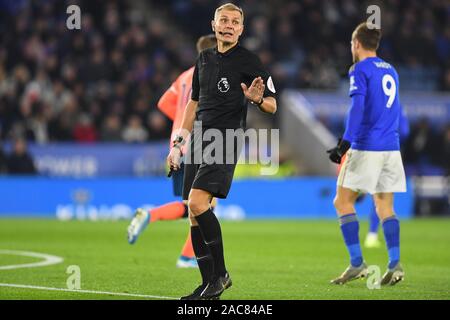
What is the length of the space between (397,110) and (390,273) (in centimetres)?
150

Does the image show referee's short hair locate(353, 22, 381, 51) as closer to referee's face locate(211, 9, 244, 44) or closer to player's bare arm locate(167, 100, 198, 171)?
referee's face locate(211, 9, 244, 44)

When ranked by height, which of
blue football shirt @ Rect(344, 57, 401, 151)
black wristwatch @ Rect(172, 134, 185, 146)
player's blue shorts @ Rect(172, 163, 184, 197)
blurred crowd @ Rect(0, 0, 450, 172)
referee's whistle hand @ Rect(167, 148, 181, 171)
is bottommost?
player's blue shorts @ Rect(172, 163, 184, 197)

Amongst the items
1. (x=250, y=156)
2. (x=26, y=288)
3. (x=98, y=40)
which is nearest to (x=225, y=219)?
(x=250, y=156)

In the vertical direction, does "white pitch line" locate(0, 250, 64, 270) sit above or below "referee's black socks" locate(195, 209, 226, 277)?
below

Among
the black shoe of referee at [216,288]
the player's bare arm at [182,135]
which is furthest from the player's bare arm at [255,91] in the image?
the black shoe of referee at [216,288]

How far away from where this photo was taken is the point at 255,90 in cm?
704

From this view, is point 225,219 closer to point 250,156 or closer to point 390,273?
point 250,156

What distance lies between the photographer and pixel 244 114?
7.52 meters

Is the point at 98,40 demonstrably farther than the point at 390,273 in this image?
Yes

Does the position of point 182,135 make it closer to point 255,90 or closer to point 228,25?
point 255,90

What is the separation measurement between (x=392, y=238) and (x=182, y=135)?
A: 231 centimetres

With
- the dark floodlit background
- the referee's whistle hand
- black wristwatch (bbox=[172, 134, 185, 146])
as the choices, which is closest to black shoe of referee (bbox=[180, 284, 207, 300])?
the referee's whistle hand

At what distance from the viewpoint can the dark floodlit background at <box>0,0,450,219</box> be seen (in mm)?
19125

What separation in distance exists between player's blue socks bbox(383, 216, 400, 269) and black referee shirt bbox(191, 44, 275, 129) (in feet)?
6.53
